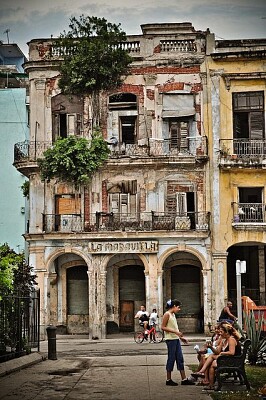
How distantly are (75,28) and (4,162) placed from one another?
15.9 m

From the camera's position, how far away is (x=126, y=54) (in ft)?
130

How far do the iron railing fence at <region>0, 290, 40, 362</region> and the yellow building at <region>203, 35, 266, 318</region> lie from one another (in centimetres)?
1546

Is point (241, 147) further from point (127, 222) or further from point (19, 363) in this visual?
point (19, 363)

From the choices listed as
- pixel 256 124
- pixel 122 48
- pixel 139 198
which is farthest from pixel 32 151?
pixel 256 124

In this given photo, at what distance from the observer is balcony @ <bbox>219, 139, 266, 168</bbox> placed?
1516 inches

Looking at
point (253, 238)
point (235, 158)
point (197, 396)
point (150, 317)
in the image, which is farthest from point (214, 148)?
point (197, 396)

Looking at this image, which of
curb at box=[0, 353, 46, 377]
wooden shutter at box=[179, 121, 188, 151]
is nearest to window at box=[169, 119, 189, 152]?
wooden shutter at box=[179, 121, 188, 151]

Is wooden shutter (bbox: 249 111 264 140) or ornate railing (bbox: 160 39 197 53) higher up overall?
ornate railing (bbox: 160 39 197 53)

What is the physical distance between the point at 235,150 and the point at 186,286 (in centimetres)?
705

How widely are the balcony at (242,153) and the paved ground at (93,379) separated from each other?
1300 cm

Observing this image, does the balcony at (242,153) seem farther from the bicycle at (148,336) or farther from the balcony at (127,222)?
the bicycle at (148,336)

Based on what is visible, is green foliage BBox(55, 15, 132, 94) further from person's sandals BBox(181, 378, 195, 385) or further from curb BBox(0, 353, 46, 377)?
person's sandals BBox(181, 378, 195, 385)

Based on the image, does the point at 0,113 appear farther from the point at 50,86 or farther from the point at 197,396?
the point at 197,396

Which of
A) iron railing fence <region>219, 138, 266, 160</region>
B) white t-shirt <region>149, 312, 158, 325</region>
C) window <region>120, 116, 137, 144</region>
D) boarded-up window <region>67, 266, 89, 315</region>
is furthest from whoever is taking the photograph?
boarded-up window <region>67, 266, 89, 315</region>
